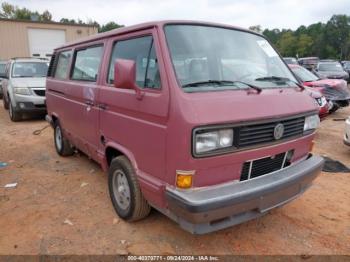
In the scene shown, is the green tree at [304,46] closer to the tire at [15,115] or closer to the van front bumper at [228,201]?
the tire at [15,115]

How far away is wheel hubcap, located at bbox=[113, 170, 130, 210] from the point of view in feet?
11.9

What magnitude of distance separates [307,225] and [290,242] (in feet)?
1.51

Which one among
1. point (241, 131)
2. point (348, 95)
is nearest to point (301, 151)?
point (241, 131)

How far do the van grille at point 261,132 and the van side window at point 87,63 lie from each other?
83.6 inches

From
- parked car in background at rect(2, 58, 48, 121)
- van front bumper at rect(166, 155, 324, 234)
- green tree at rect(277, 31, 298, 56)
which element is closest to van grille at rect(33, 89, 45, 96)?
parked car in background at rect(2, 58, 48, 121)

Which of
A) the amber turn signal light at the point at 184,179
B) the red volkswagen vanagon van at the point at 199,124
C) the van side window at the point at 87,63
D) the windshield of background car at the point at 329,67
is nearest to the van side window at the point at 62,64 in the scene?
the van side window at the point at 87,63

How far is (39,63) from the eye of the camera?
10.8 metres

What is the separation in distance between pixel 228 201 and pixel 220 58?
1473 mm

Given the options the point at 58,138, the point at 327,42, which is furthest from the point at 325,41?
the point at 58,138

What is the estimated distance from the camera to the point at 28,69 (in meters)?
10.6

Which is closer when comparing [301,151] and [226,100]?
[226,100]

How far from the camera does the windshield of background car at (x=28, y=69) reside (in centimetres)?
1040

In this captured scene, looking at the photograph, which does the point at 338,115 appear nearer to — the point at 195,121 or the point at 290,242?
the point at 290,242

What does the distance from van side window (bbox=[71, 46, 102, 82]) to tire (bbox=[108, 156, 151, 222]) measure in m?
1.22
